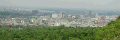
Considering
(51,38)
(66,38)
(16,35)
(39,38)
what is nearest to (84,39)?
(66,38)

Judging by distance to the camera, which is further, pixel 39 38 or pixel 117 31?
pixel 39 38

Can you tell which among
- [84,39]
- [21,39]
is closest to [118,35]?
[84,39]

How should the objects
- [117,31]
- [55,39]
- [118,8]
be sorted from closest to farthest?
[117,31], [55,39], [118,8]

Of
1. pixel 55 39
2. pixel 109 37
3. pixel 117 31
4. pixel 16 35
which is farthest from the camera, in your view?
pixel 16 35

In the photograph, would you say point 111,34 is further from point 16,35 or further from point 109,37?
point 16,35

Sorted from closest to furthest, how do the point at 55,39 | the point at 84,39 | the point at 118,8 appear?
the point at 84,39 → the point at 55,39 → the point at 118,8

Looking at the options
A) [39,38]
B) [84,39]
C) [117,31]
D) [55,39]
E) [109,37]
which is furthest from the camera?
[39,38]

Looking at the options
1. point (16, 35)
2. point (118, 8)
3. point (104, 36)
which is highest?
point (104, 36)

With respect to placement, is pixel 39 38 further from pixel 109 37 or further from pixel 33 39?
pixel 109 37

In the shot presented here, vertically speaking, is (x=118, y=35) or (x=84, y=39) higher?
(x=118, y=35)
